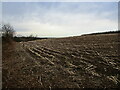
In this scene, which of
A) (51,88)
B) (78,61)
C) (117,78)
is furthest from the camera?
(78,61)

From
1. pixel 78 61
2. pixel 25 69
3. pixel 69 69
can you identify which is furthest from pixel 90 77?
pixel 25 69

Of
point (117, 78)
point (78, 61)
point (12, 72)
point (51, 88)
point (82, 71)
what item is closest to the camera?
point (51, 88)

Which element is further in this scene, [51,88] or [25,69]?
[25,69]

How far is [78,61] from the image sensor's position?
12375mm

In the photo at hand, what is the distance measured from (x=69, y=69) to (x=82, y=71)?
88 cm

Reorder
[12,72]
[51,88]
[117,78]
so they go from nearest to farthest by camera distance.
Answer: [51,88], [117,78], [12,72]

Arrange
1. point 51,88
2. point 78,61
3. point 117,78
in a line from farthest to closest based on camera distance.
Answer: point 78,61, point 117,78, point 51,88

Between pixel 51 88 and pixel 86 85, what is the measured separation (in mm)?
1613

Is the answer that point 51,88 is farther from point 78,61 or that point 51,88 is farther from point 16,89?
point 78,61

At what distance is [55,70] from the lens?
10523 mm

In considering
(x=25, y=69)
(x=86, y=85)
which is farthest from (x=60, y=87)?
(x=25, y=69)

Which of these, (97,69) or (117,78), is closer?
(117,78)

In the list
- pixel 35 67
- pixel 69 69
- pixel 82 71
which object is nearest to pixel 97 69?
pixel 82 71

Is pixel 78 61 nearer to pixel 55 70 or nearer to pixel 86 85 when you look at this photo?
pixel 55 70
